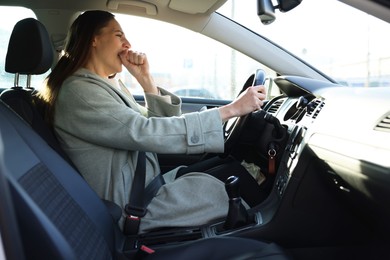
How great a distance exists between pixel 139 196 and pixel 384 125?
825 millimetres

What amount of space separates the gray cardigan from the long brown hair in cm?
4

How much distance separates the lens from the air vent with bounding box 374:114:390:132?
1119 millimetres

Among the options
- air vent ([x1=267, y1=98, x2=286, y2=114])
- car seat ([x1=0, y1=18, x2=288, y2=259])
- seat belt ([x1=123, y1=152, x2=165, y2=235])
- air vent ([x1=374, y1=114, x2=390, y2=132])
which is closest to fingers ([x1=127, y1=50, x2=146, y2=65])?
seat belt ([x1=123, y1=152, x2=165, y2=235])

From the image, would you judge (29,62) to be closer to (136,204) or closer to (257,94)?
(136,204)

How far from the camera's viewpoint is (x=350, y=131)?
4.08ft

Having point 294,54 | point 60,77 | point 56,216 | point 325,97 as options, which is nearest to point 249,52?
point 294,54

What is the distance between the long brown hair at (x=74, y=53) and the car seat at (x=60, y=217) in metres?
0.13

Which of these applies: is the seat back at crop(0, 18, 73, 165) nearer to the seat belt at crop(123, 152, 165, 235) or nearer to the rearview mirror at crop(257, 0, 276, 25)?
the seat belt at crop(123, 152, 165, 235)

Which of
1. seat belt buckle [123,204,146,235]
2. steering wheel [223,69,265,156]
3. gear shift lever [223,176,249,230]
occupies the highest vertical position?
steering wheel [223,69,265,156]

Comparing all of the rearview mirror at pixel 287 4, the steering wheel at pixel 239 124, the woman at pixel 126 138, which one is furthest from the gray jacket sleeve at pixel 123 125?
the rearview mirror at pixel 287 4

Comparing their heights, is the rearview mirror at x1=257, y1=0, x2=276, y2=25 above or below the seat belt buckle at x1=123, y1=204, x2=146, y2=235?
above

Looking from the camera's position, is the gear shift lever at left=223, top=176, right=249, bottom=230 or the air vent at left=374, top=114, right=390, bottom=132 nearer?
the air vent at left=374, top=114, right=390, bottom=132

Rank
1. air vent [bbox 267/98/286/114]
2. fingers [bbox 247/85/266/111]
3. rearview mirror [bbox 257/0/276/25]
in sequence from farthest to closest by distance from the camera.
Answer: air vent [bbox 267/98/286/114] < fingers [bbox 247/85/266/111] < rearview mirror [bbox 257/0/276/25]

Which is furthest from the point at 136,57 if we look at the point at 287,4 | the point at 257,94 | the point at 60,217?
the point at 60,217
